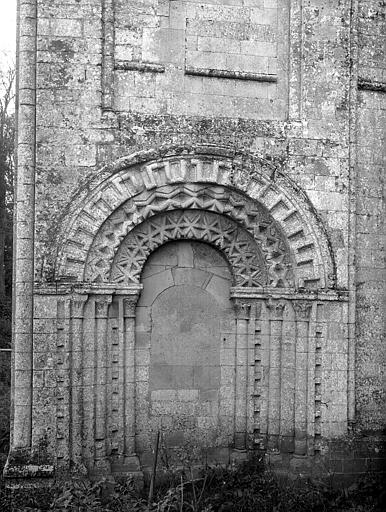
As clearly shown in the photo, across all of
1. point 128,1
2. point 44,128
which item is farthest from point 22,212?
point 128,1

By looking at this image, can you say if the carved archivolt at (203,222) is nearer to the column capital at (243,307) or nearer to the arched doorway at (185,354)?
the column capital at (243,307)

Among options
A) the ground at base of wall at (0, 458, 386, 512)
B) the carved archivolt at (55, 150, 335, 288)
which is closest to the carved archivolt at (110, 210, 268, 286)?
the carved archivolt at (55, 150, 335, 288)

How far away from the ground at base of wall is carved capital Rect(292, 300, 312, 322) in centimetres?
186

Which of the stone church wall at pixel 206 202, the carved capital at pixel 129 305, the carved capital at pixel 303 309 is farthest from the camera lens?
the carved capital at pixel 303 309

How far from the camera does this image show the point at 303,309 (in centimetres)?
766

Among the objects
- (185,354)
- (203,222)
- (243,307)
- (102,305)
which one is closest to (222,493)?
(185,354)

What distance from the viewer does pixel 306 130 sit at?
7711 millimetres

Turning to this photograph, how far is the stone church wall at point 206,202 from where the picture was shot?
7.05m

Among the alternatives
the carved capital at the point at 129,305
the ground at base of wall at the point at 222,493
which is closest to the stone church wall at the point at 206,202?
the carved capital at the point at 129,305

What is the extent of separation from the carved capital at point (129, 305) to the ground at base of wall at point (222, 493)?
1940mm

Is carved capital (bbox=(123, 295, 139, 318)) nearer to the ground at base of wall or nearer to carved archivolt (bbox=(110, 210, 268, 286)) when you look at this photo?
carved archivolt (bbox=(110, 210, 268, 286))

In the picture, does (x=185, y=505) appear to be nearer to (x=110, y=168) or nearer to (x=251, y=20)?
(x=110, y=168)

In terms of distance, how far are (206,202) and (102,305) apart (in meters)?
1.79

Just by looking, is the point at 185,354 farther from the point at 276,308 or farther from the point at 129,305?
the point at 276,308
